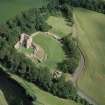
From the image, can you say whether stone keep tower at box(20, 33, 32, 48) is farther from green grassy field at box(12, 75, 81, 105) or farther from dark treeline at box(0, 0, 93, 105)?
green grassy field at box(12, 75, 81, 105)

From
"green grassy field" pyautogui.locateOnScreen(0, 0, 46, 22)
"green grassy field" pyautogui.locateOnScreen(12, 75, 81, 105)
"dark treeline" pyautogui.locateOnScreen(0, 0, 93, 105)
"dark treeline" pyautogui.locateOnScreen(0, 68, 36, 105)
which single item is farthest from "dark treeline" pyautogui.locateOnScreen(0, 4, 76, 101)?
"green grassy field" pyautogui.locateOnScreen(0, 0, 46, 22)

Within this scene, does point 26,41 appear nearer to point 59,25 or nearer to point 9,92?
point 59,25

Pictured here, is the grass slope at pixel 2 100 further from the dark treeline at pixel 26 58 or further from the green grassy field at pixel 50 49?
the green grassy field at pixel 50 49

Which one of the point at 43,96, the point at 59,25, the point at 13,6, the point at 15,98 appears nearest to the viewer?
the point at 15,98

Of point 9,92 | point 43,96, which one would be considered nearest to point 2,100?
point 9,92

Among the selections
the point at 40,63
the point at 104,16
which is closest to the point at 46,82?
the point at 40,63

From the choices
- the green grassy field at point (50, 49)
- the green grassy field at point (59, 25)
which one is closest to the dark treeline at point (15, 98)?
the green grassy field at point (50, 49)
